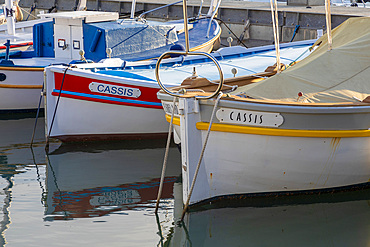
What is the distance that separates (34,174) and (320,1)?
15.0m

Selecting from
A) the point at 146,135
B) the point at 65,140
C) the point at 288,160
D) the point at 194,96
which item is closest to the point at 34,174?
the point at 65,140

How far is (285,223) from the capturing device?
289 inches

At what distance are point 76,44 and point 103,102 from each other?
3.16 metres

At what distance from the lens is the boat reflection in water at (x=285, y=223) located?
6.94 meters

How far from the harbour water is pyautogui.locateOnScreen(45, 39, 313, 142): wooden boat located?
3.51 feet

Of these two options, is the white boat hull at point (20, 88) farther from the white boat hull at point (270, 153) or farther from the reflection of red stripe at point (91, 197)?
the white boat hull at point (270, 153)

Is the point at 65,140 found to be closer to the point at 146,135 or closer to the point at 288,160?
the point at 146,135

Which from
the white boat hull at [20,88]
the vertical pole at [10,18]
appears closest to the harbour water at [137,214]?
the white boat hull at [20,88]

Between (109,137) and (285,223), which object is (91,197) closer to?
(285,223)

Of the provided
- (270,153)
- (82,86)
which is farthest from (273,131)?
(82,86)

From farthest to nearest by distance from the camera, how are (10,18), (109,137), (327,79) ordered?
(10,18) < (109,137) < (327,79)

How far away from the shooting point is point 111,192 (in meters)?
8.62

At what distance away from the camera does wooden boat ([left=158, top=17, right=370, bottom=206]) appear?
23.6 feet

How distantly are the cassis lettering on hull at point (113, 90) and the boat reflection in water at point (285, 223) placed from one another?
140 inches
